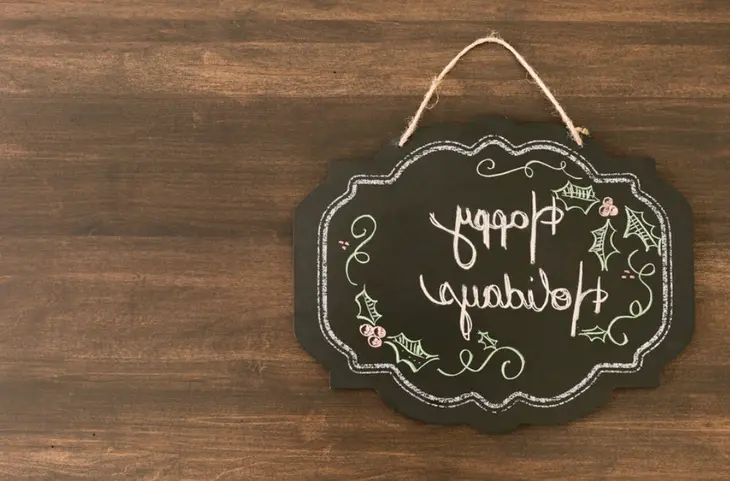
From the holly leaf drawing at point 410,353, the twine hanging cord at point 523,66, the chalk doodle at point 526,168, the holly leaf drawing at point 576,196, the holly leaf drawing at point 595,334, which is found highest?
the twine hanging cord at point 523,66

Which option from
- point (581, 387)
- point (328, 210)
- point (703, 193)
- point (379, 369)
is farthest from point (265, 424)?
point (703, 193)

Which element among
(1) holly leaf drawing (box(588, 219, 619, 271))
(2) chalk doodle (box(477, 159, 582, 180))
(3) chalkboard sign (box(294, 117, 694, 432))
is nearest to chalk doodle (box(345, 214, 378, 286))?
(3) chalkboard sign (box(294, 117, 694, 432))

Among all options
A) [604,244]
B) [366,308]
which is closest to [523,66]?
[604,244]

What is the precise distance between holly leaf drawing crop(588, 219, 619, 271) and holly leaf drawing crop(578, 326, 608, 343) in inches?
2.7

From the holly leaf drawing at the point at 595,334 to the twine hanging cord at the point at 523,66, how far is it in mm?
210

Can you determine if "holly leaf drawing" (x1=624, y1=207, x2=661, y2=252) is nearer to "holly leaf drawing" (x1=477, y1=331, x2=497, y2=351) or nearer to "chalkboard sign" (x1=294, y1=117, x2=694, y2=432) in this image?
"chalkboard sign" (x1=294, y1=117, x2=694, y2=432)

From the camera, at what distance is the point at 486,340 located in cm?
71

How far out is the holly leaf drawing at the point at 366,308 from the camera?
0.71m

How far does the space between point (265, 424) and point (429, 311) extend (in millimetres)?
224

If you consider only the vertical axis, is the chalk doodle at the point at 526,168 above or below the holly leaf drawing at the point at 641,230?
above

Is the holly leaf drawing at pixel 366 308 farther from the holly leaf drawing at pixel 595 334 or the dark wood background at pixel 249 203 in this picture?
the holly leaf drawing at pixel 595 334

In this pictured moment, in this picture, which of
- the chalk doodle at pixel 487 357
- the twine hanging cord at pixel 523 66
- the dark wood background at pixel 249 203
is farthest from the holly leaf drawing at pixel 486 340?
the twine hanging cord at pixel 523 66

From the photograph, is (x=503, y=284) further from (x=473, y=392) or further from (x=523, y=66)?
(x=523, y=66)

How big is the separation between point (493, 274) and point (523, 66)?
0.25 m
